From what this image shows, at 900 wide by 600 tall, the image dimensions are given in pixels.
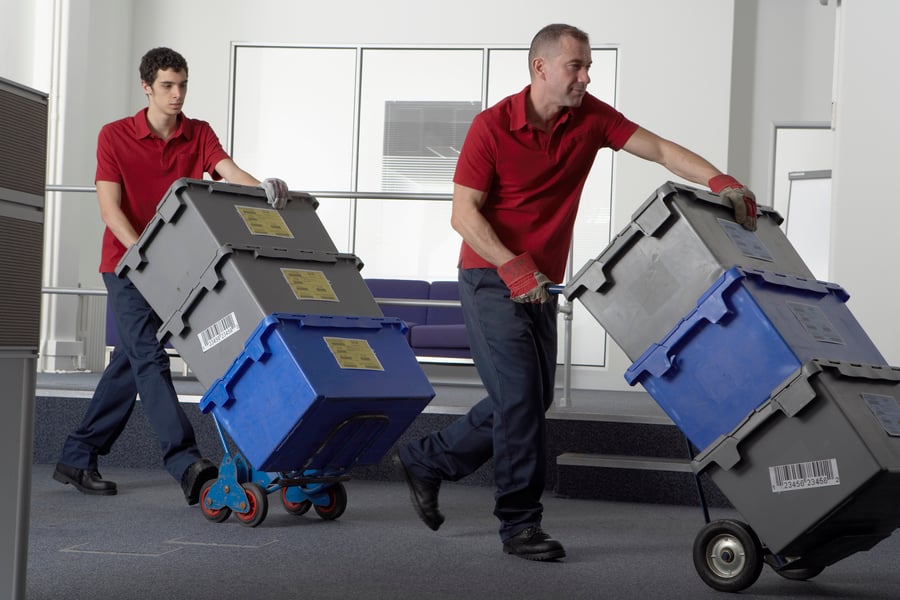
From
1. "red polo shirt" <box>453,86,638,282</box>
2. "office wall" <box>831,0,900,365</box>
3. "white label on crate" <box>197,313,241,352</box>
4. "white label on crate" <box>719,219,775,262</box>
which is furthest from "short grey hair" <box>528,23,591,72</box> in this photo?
"office wall" <box>831,0,900,365</box>

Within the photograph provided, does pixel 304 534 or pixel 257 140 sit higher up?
pixel 257 140

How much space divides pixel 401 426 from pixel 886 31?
247cm

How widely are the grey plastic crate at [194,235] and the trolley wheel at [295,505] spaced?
0.66 m

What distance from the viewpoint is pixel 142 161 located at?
11.2 ft

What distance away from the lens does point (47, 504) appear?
3.33 m

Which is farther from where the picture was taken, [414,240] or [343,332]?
[414,240]

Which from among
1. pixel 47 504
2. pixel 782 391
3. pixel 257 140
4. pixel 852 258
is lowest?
pixel 47 504

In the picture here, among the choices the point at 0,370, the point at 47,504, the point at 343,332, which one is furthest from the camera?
the point at 47,504

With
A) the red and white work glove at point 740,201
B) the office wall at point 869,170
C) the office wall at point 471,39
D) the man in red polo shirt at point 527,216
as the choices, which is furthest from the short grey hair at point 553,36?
the office wall at point 471,39

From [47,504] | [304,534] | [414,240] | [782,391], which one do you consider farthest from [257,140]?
[782,391]

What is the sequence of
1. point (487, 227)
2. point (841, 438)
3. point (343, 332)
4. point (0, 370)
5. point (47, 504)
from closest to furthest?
point (0, 370) → point (841, 438) → point (487, 227) → point (343, 332) → point (47, 504)

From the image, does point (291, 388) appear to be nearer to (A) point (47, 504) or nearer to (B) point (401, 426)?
(B) point (401, 426)

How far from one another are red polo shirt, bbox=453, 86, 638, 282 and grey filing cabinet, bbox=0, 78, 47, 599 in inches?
50.4

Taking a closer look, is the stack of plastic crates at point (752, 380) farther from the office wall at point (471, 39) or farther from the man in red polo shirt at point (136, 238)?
the office wall at point (471, 39)
